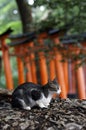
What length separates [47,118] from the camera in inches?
149

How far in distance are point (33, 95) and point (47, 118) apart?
0.29 metres

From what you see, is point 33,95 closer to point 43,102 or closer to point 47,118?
point 43,102

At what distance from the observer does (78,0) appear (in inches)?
194

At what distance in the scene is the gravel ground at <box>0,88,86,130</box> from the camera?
367 cm

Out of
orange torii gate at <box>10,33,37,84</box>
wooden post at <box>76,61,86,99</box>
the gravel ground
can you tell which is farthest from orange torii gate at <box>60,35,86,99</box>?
the gravel ground

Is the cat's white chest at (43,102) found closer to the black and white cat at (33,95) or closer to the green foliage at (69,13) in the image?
the black and white cat at (33,95)

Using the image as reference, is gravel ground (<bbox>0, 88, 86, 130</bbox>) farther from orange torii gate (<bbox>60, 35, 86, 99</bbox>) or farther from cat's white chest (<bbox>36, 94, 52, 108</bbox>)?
orange torii gate (<bbox>60, 35, 86, 99</bbox>)

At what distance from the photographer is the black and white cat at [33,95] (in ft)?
13.0

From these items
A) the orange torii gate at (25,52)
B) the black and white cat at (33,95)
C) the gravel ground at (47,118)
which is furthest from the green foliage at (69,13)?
the gravel ground at (47,118)

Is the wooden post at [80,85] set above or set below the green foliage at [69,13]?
below

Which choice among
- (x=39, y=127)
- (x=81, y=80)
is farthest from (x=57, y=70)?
(x=39, y=127)

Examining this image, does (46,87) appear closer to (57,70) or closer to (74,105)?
(74,105)

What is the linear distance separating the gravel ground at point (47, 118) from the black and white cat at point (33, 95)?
0.21ft

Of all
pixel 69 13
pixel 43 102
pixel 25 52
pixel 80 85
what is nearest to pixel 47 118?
pixel 43 102
